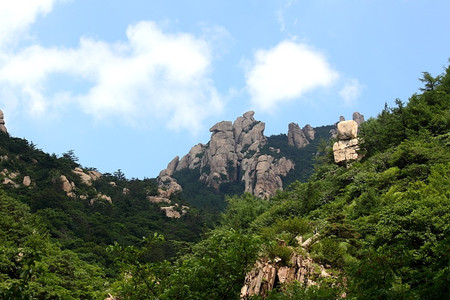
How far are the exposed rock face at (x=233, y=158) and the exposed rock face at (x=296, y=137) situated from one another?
10799 millimetres

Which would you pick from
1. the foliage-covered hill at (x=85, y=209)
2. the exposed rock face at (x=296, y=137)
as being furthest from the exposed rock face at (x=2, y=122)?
the exposed rock face at (x=296, y=137)

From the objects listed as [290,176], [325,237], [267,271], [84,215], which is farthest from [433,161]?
[290,176]

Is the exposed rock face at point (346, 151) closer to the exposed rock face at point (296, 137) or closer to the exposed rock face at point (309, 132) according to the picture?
the exposed rock face at point (296, 137)

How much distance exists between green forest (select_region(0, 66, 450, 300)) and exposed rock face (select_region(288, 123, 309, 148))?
7213 cm

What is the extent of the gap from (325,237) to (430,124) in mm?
14528

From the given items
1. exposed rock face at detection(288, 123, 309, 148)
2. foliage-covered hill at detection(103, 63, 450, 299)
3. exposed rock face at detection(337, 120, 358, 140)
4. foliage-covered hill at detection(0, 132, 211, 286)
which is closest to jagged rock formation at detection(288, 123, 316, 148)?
exposed rock face at detection(288, 123, 309, 148)

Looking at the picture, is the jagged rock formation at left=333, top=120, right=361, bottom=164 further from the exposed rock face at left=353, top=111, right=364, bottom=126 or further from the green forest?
the exposed rock face at left=353, top=111, right=364, bottom=126

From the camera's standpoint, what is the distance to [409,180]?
2123 cm

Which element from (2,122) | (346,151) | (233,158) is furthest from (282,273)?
(233,158)

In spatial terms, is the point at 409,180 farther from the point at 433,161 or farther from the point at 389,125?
the point at 389,125

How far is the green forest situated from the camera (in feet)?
33.6

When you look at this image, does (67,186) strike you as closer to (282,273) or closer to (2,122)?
(2,122)

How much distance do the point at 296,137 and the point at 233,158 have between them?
23117mm

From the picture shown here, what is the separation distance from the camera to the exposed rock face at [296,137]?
118m
